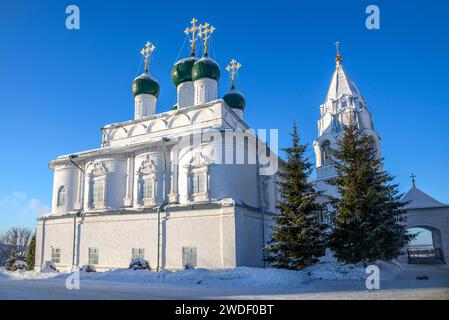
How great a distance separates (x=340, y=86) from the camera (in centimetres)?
3109

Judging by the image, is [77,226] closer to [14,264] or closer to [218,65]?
[14,264]

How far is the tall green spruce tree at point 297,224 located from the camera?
44.1 ft

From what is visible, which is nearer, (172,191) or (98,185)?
(172,191)

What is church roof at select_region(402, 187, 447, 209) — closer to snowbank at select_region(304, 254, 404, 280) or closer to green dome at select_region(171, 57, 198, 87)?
snowbank at select_region(304, 254, 404, 280)

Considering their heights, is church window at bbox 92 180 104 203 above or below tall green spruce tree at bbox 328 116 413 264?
above

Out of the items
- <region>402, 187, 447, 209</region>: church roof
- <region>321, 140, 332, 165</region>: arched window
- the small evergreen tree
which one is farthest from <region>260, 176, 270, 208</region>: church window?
<region>321, 140, 332, 165</region>: arched window

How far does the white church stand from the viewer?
14.8m

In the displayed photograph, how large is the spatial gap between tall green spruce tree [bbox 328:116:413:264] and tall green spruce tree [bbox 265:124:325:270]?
722 mm

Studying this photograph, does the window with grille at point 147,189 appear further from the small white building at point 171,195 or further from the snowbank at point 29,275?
the snowbank at point 29,275

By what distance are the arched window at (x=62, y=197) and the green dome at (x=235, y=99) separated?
439 inches

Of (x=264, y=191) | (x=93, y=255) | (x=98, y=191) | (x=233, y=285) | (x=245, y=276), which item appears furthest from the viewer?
(x=98, y=191)

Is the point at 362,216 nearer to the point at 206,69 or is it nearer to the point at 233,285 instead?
the point at 233,285

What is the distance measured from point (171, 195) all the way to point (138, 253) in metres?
2.94

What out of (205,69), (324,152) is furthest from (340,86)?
(205,69)
